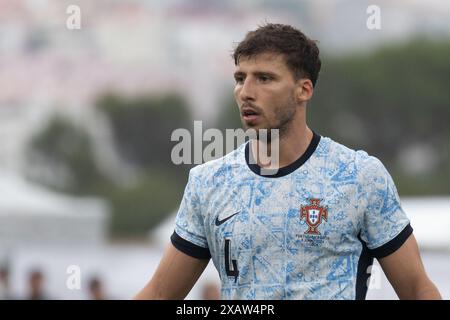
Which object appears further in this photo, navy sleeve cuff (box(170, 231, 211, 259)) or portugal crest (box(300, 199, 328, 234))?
navy sleeve cuff (box(170, 231, 211, 259))

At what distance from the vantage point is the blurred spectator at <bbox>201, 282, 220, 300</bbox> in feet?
40.4

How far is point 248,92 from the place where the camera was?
519 cm

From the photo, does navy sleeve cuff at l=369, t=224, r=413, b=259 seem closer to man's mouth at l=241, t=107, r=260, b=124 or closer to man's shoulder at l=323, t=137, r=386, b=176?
man's shoulder at l=323, t=137, r=386, b=176

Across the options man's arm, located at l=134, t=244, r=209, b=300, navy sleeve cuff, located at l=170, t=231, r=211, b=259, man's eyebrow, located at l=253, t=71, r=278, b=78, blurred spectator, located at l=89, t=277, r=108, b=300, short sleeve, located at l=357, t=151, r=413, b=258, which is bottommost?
blurred spectator, located at l=89, t=277, r=108, b=300

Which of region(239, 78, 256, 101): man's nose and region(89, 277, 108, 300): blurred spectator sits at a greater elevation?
region(239, 78, 256, 101): man's nose

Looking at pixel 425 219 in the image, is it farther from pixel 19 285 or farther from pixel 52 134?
pixel 52 134

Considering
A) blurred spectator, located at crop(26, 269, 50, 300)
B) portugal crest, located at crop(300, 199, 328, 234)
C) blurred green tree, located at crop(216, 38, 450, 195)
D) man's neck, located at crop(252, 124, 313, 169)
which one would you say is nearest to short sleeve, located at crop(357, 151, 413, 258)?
portugal crest, located at crop(300, 199, 328, 234)

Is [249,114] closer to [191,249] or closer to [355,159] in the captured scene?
[355,159]

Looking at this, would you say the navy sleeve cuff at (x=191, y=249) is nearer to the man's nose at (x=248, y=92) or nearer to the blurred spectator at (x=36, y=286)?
the man's nose at (x=248, y=92)

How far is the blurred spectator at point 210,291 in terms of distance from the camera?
12301 millimetres

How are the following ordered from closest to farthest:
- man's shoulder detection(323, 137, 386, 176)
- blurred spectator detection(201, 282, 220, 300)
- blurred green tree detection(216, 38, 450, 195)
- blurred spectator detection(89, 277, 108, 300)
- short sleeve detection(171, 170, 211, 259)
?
man's shoulder detection(323, 137, 386, 176)
short sleeve detection(171, 170, 211, 259)
blurred spectator detection(201, 282, 220, 300)
blurred spectator detection(89, 277, 108, 300)
blurred green tree detection(216, 38, 450, 195)

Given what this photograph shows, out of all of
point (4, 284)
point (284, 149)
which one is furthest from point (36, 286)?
point (284, 149)
